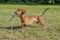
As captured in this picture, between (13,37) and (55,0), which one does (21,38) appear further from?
(55,0)

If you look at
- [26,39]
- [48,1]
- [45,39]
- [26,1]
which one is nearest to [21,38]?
[26,39]

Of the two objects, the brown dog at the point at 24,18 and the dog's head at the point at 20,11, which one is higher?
the dog's head at the point at 20,11

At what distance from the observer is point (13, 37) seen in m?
8.38

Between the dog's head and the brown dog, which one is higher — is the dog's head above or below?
above

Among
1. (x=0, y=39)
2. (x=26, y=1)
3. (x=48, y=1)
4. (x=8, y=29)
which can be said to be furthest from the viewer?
(x=26, y=1)

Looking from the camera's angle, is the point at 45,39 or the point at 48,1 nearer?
the point at 45,39

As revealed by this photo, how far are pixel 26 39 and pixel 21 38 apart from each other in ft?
0.75

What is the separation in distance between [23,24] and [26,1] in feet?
80.7

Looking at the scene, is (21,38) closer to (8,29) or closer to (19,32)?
(19,32)

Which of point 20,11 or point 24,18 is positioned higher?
point 20,11

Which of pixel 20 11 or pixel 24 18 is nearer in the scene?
pixel 20 11

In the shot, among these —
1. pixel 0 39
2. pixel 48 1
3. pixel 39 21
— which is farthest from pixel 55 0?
pixel 0 39

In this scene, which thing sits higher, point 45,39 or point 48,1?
point 45,39

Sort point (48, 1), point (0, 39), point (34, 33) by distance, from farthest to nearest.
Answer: point (48, 1) → point (34, 33) → point (0, 39)
